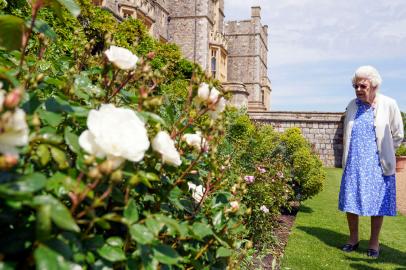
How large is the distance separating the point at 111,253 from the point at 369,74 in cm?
444

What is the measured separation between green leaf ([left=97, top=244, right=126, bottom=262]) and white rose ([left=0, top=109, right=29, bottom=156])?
320mm

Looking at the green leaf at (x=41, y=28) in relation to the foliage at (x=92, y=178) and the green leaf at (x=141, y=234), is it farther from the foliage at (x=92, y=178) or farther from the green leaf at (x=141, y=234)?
the green leaf at (x=141, y=234)

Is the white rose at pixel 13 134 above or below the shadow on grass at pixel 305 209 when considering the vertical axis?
above

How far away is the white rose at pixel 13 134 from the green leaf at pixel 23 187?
0.06 meters

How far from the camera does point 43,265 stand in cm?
75

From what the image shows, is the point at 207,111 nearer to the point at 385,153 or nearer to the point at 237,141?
the point at 385,153

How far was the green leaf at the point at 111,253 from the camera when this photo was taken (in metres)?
0.96

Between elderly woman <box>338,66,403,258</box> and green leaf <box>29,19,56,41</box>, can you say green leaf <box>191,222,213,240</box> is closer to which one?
green leaf <box>29,19,56,41</box>

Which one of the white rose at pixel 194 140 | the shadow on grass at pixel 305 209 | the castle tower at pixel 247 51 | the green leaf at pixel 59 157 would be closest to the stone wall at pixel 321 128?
the shadow on grass at pixel 305 209

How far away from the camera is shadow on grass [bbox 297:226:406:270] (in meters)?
4.80

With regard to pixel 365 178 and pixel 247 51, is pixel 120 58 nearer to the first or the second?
pixel 365 178

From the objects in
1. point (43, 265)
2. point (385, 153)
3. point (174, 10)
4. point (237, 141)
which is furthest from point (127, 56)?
point (174, 10)

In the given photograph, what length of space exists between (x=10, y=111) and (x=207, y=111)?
83cm

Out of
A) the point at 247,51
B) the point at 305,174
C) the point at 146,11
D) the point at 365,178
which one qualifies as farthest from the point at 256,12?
the point at 365,178
